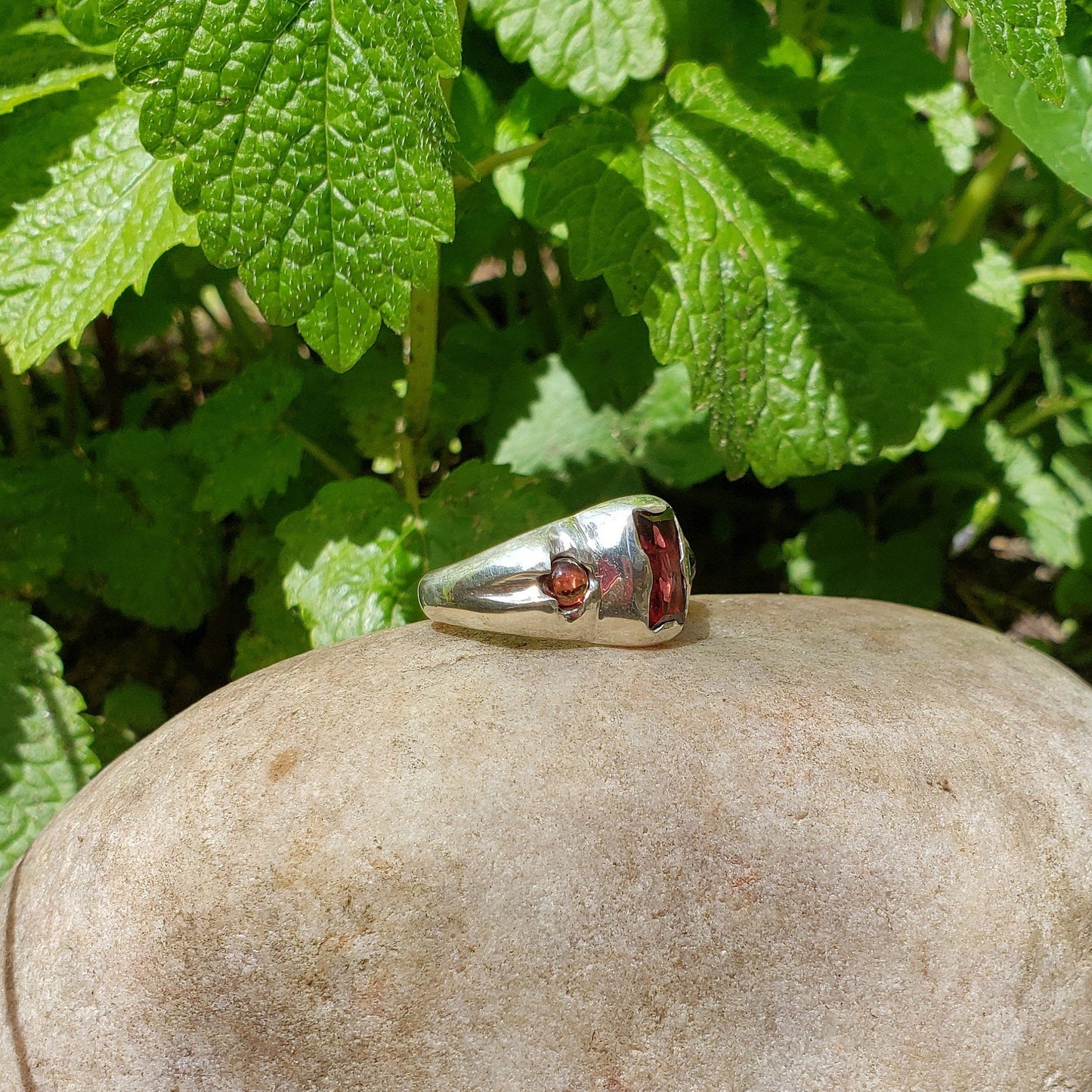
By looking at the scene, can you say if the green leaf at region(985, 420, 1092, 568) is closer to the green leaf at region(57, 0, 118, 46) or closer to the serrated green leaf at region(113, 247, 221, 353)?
the serrated green leaf at region(113, 247, 221, 353)

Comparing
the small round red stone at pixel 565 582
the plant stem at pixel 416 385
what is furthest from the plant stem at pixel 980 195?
the small round red stone at pixel 565 582

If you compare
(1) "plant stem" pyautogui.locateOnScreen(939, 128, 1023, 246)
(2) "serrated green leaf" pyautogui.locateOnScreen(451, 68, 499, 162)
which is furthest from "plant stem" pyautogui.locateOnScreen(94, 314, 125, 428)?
(1) "plant stem" pyautogui.locateOnScreen(939, 128, 1023, 246)

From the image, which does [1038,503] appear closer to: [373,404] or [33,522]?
[373,404]

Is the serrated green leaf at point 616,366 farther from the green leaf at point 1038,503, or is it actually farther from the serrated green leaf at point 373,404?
the green leaf at point 1038,503

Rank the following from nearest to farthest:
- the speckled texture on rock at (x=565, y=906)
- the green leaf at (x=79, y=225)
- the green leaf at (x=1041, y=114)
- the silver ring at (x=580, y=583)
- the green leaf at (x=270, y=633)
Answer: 1. the speckled texture on rock at (x=565, y=906)
2. the silver ring at (x=580, y=583)
3. the green leaf at (x=79, y=225)
4. the green leaf at (x=1041, y=114)
5. the green leaf at (x=270, y=633)

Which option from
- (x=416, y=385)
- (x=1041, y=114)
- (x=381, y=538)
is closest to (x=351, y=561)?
(x=381, y=538)

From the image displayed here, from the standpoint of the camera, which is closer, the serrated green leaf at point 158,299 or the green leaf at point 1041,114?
the green leaf at point 1041,114

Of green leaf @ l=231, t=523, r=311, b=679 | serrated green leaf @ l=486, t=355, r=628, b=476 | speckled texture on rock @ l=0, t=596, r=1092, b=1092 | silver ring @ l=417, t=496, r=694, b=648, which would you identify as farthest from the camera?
serrated green leaf @ l=486, t=355, r=628, b=476
